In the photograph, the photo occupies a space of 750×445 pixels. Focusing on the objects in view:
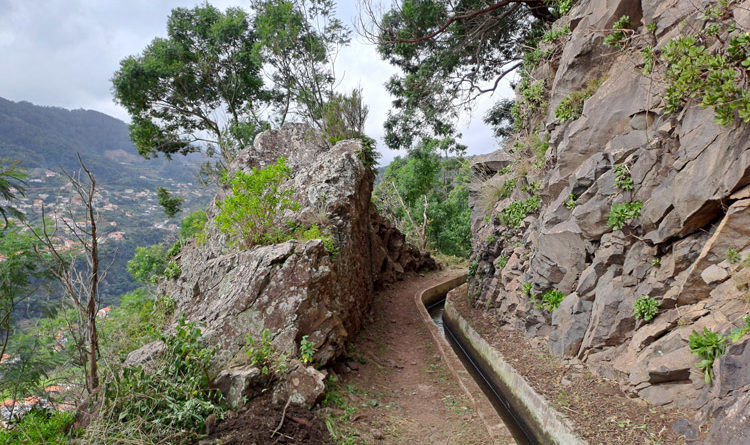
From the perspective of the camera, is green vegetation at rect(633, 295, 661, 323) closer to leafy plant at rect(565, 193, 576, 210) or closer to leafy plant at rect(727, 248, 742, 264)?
leafy plant at rect(727, 248, 742, 264)

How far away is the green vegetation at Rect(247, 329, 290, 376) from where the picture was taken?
4605 millimetres

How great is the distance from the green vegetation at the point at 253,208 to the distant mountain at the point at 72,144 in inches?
524

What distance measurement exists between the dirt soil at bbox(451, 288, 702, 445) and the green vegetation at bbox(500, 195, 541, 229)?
2731 millimetres

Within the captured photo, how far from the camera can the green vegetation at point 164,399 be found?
11.4 ft

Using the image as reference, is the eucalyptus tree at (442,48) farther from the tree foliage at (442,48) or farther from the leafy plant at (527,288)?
the leafy plant at (527,288)

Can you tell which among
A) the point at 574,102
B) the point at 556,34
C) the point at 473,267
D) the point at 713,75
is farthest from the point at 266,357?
the point at 556,34

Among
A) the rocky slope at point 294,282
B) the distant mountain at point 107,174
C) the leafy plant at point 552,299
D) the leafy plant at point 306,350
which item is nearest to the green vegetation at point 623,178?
the leafy plant at point 552,299

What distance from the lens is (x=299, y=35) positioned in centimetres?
1551

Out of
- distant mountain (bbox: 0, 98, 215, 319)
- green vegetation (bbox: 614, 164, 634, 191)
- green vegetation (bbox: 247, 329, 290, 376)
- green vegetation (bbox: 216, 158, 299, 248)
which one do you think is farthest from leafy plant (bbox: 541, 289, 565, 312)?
distant mountain (bbox: 0, 98, 215, 319)

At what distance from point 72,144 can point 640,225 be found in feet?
150

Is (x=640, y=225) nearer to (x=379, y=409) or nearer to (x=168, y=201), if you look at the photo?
(x=379, y=409)

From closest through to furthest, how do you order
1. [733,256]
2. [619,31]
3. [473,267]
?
[733,256] < [619,31] < [473,267]

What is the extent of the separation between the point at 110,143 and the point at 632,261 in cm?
5833

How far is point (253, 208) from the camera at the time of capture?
22.4 feet
